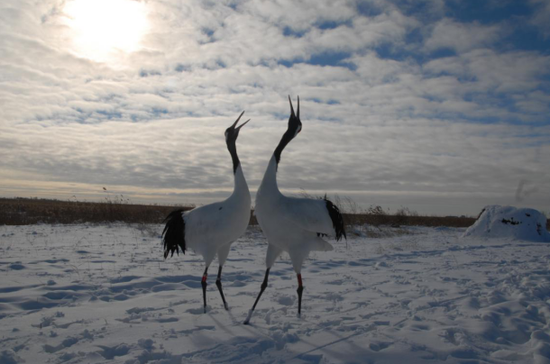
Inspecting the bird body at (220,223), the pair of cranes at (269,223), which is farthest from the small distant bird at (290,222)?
the bird body at (220,223)

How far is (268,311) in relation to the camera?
4.93 metres

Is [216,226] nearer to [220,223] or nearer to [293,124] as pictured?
[220,223]

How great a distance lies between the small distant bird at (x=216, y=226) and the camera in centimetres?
532

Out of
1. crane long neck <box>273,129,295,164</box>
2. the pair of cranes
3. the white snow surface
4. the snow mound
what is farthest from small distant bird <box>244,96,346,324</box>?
the snow mound

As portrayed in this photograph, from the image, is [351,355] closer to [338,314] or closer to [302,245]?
[338,314]

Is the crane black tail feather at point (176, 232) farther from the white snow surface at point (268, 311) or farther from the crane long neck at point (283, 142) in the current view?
the crane long neck at point (283, 142)

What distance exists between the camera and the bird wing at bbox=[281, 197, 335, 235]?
16.3ft

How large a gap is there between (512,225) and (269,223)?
563 inches

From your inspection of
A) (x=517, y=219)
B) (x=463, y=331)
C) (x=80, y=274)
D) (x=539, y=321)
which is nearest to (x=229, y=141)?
(x=80, y=274)

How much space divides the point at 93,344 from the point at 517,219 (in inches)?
653

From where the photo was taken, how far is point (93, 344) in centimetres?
363

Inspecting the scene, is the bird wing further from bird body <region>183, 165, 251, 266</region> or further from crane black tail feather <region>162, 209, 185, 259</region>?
crane black tail feather <region>162, 209, 185, 259</region>

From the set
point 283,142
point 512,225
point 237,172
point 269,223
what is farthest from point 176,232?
point 512,225

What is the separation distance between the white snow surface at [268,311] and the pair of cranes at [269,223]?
1.92 feet
